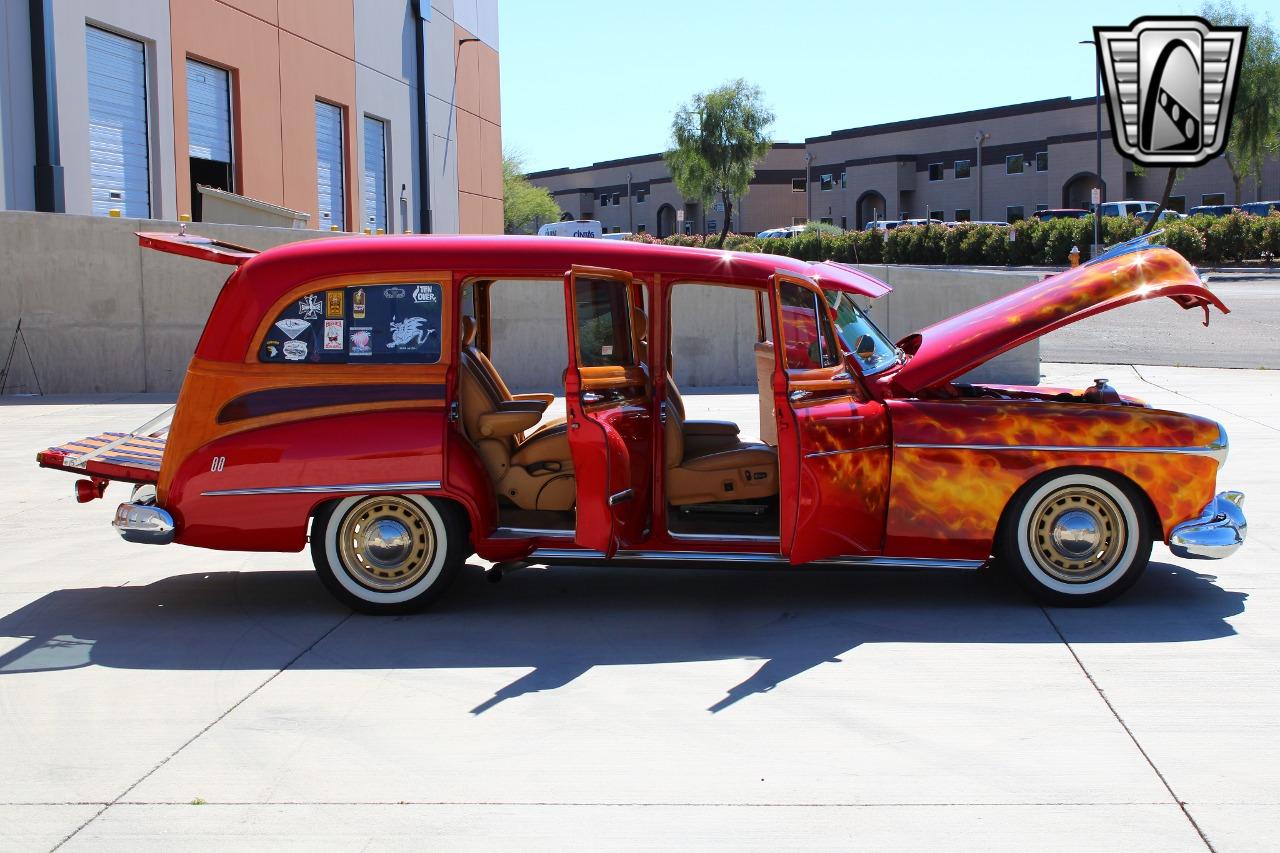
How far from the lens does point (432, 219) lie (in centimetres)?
3447

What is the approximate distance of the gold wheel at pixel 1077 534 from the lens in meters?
6.45

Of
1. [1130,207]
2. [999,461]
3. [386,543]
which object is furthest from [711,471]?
[1130,207]

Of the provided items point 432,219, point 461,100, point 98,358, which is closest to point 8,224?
point 98,358

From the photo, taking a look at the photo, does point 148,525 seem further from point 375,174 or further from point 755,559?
point 375,174

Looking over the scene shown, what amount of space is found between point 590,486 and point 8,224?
13.4 metres

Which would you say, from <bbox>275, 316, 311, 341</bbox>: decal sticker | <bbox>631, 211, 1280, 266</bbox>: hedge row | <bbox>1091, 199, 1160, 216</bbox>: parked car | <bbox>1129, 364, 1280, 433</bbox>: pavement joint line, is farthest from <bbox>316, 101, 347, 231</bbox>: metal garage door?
<bbox>1091, 199, 1160, 216</bbox>: parked car

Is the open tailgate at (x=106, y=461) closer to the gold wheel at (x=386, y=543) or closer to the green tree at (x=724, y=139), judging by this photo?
the gold wheel at (x=386, y=543)

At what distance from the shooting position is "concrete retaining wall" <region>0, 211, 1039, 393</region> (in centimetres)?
1688

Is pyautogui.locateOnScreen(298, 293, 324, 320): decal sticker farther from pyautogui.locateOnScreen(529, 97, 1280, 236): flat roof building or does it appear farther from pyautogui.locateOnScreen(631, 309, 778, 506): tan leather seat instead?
pyautogui.locateOnScreen(529, 97, 1280, 236): flat roof building

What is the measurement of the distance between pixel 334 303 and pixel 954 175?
6699cm

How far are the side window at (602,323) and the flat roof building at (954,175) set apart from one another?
1975 inches

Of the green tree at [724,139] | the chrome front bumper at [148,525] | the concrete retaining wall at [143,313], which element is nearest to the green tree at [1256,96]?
the green tree at [724,139]

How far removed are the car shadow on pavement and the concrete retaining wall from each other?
10.8 metres

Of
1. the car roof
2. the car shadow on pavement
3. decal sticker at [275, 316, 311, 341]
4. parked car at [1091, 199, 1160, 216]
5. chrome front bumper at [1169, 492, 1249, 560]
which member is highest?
parked car at [1091, 199, 1160, 216]
